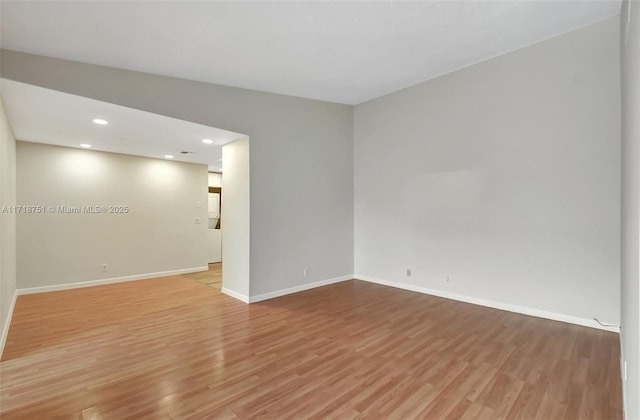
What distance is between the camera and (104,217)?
18.2 ft

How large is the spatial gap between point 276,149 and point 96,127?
2.52 m

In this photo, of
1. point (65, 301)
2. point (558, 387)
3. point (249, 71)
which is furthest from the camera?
point (65, 301)

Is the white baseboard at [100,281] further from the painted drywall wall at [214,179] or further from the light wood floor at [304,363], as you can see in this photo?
the painted drywall wall at [214,179]

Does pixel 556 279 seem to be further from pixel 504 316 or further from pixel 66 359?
pixel 66 359

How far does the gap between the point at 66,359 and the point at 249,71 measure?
369 centimetres

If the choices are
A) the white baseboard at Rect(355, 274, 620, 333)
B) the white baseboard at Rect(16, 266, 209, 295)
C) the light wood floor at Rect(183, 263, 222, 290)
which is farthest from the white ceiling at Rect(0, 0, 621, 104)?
the white baseboard at Rect(16, 266, 209, 295)

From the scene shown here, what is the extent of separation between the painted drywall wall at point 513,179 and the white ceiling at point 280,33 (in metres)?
0.49

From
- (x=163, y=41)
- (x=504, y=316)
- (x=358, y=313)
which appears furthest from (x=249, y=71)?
(x=504, y=316)

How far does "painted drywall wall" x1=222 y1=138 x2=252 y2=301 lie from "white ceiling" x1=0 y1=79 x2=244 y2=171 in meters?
0.29

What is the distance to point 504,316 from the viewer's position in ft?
12.0

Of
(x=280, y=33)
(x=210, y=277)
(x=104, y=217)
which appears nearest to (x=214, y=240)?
(x=210, y=277)

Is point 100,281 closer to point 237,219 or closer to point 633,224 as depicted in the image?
point 237,219

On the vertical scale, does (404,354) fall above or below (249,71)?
below

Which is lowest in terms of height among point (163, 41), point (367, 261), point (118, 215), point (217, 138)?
point (367, 261)
